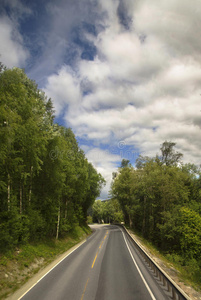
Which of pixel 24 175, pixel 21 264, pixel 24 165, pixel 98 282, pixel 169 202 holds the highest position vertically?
pixel 24 165

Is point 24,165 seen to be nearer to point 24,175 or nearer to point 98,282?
point 24,175

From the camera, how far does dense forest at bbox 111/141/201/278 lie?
2538 centimetres

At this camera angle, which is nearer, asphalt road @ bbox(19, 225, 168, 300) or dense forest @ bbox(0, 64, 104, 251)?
asphalt road @ bbox(19, 225, 168, 300)

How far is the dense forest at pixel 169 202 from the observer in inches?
999

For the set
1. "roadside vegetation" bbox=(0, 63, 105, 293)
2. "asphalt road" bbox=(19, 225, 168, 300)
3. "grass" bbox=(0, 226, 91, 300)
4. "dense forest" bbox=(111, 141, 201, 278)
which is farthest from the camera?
"dense forest" bbox=(111, 141, 201, 278)

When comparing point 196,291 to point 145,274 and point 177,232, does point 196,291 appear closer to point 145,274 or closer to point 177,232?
point 145,274

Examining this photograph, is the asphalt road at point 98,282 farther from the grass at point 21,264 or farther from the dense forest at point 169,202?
the dense forest at point 169,202

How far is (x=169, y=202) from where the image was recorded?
33312 mm

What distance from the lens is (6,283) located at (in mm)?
10703

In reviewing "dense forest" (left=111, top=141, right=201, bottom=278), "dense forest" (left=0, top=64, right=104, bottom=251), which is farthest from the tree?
"dense forest" (left=0, top=64, right=104, bottom=251)

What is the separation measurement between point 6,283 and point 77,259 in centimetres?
698

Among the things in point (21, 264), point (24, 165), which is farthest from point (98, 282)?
point (24, 165)

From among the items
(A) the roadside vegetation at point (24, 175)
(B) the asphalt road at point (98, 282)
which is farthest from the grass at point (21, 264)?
(B) the asphalt road at point (98, 282)

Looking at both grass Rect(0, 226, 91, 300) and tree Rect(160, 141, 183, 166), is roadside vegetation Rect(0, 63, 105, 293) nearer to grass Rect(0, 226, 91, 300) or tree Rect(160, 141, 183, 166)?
grass Rect(0, 226, 91, 300)
